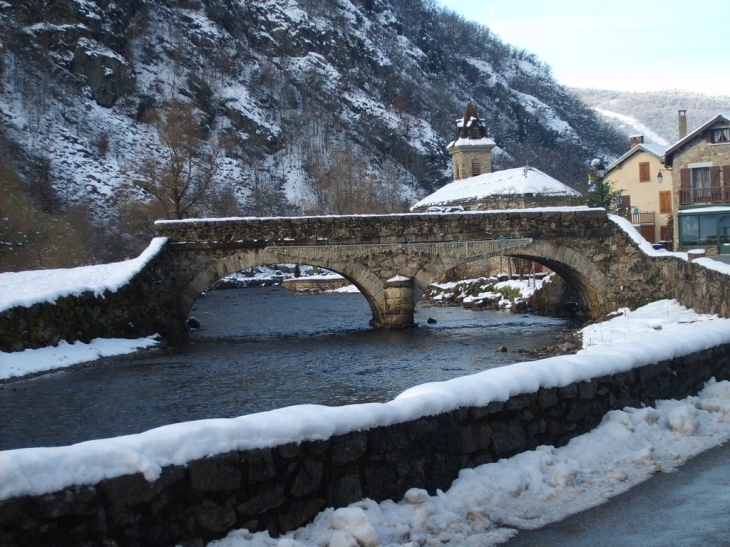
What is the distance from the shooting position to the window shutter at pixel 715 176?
34.9 m

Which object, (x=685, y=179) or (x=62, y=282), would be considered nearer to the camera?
(x=62, y=282)

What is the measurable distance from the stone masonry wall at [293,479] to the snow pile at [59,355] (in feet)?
35.8

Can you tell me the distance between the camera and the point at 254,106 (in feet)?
272

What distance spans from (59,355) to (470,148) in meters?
44.8

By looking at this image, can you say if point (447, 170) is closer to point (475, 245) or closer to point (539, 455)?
point (475, 245)

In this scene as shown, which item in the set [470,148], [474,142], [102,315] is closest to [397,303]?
[102,315]

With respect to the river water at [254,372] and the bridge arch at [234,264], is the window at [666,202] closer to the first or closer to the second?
the river water at [254,372]

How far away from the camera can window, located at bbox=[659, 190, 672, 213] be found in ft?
139

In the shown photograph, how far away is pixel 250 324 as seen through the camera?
83.4ft

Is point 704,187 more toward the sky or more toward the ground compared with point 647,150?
more toward the ground

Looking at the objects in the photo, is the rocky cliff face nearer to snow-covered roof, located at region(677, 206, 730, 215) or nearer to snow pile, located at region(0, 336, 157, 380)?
snow-covered roof, located at region(677, 206, 730, 215)

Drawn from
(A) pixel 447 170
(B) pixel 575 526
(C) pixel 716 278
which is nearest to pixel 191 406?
(B) pixel 575 526

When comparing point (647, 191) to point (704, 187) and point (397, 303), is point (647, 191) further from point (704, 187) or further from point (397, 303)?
point (397, 303)

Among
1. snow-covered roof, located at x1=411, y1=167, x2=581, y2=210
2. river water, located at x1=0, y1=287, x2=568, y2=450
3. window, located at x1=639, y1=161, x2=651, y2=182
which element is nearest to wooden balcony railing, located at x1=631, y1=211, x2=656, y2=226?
window, located at x1=639, y1=161, x2=651, y2=182
